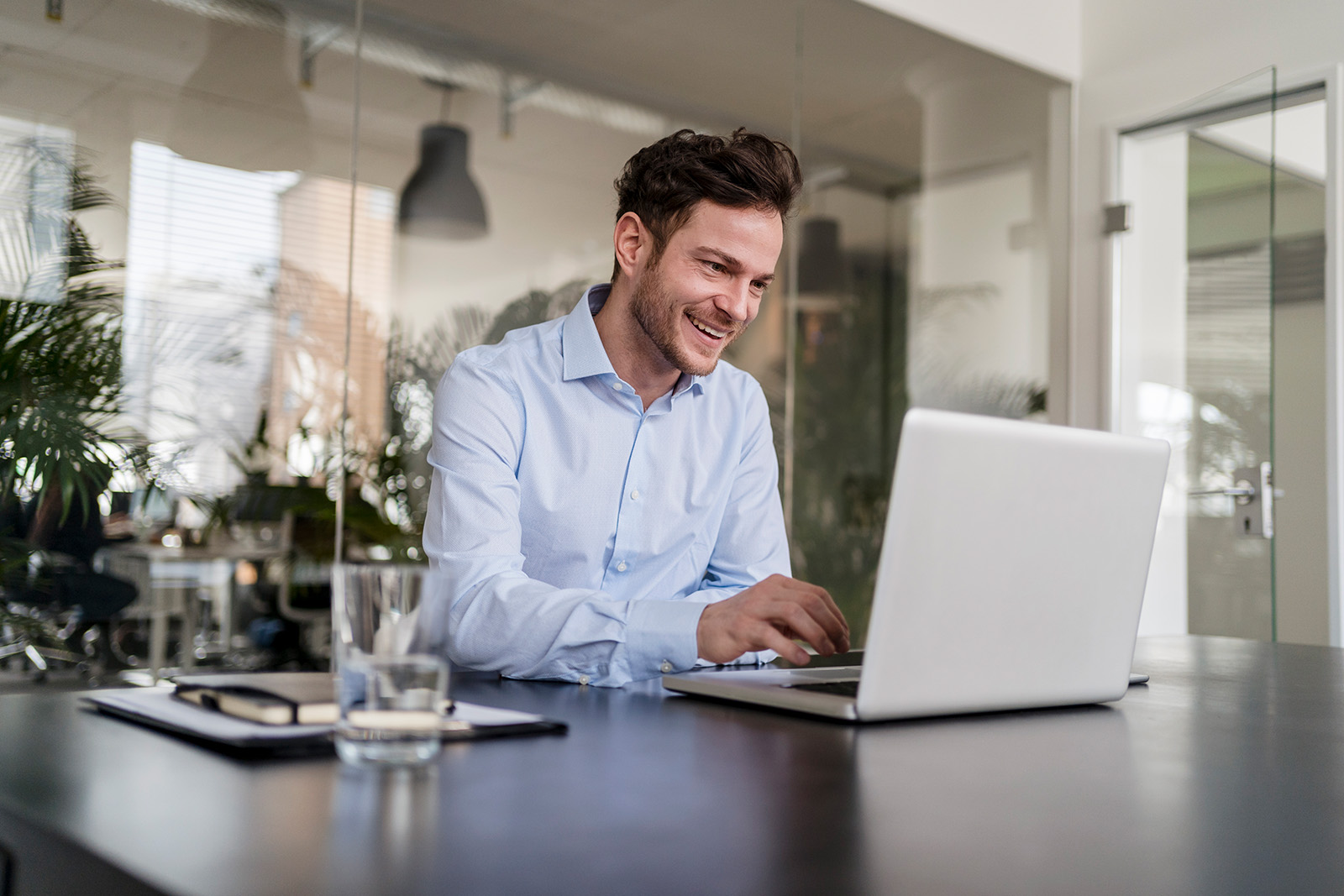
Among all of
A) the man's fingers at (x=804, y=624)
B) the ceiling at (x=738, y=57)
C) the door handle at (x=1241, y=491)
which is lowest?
the man's fingers at (x=804, y=624)

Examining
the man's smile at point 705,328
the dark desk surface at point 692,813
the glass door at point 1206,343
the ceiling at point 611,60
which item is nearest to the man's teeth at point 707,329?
the man's smile at point 705,328

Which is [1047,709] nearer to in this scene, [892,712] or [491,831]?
[892,712]

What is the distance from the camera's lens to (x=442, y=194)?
3381 millimetres

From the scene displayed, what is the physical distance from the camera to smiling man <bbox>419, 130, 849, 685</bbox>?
160cm

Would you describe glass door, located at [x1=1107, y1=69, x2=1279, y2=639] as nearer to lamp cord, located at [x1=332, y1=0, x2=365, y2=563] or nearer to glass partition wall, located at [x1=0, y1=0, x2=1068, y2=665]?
glass partition wall, located at [x1=0, y1=0, x2=1068, y2=665]

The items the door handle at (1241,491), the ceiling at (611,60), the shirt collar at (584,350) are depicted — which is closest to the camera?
the shirt collar at (584,350)

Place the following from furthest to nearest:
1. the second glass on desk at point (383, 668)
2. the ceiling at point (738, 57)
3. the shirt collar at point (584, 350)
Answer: the ceiling at point (738, 57)
the shirt collar at point (584, 350)
the second glass on desk at point (383, 668)

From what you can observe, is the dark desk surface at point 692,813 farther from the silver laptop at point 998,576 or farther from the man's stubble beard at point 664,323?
the man's stubble beard at point 664,323

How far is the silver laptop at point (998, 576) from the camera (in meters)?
0.88

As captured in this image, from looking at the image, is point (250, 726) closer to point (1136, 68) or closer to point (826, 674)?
point (826, 674)

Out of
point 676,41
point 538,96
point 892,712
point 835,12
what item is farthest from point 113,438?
point 835,12

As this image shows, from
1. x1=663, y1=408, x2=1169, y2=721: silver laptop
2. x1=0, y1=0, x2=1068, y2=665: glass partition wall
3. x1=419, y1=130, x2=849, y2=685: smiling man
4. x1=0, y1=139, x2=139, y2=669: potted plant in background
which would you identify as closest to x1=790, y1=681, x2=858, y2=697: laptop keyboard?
x1=663, y1=408, x2=1169, y2=721: silver laptop

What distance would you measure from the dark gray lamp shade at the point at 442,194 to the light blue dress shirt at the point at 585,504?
1.48 metres

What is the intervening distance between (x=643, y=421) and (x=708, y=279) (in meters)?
0.26
